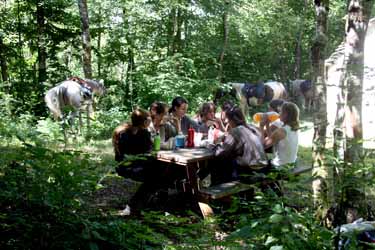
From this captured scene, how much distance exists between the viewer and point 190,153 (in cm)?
471

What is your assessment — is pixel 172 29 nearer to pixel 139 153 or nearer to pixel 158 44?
pixel 158 44

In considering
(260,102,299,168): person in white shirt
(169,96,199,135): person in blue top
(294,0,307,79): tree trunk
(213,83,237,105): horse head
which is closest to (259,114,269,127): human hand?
(260,102,299,168): person in white shirt

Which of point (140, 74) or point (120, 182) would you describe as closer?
point (120, 182)

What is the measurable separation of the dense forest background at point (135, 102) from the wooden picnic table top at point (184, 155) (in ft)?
2.14

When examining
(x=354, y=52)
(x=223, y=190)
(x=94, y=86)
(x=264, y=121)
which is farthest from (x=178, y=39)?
(x=354, y=52)

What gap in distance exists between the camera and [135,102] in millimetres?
11562

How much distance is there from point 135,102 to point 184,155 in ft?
→ 23.7

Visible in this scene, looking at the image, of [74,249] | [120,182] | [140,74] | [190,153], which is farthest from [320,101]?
[140,74]

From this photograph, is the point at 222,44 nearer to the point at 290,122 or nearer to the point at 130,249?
the point at 290,122

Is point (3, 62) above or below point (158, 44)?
below

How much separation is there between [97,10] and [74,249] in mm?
12172

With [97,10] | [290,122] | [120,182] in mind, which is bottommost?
[120,182]

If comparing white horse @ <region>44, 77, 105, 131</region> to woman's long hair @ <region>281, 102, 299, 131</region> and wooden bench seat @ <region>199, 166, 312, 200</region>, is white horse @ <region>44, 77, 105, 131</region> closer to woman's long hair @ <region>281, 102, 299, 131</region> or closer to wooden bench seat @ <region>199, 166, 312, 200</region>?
wooden bench seat @ <region>199, 166, 312, 200</region>

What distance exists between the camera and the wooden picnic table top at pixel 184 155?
14.4 feet
